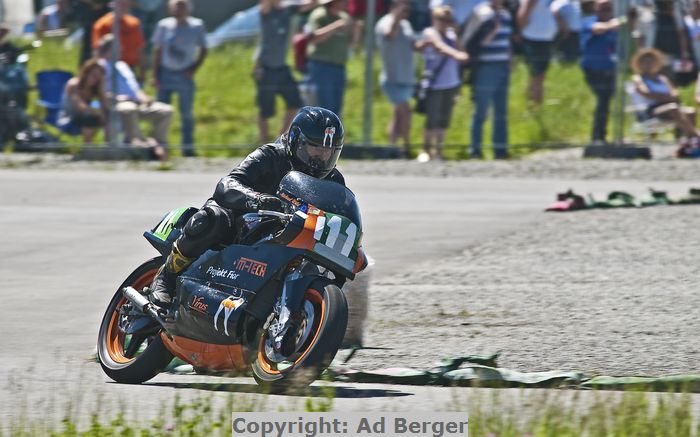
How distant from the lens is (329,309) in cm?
678

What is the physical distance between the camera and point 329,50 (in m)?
18.5

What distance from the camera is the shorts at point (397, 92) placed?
60.8 feet

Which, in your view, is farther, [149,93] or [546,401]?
[149,93]

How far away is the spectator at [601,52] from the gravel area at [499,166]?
0.84m

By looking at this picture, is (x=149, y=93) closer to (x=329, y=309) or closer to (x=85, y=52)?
(x=85, y=52)

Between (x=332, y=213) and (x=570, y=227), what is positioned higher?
(x=332, y=213)

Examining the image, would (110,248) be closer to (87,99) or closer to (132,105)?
(132,105)

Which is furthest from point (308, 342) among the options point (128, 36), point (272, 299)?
point (128, 36)

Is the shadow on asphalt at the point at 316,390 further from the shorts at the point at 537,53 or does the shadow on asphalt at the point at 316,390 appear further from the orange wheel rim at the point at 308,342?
the shorts at the point at 537,53

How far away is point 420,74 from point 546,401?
1250 centimetres

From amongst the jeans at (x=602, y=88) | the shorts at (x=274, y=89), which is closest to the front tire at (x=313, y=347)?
the shorts at (x=274, y=89)

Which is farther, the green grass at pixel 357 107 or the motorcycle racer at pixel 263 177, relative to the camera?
the green grass at pixel 357 107

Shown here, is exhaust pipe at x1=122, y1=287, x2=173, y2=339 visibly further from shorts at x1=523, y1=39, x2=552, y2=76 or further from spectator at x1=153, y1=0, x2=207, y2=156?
spectator at x1=153, y1=0, x2=207, y2=156

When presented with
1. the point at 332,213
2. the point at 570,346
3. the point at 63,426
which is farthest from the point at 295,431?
the point at 570,346
